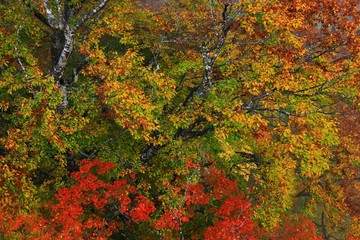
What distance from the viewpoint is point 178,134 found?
642 inches

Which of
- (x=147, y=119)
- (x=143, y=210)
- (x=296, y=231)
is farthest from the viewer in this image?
(x=296, y=231)

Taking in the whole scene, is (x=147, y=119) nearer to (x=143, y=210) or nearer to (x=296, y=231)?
(x=143, y=210)

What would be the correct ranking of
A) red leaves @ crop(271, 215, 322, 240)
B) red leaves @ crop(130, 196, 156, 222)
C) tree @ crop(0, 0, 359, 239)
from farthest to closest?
red leaves @ crop(271, 215, 322, 240) < red leaves @ crop(130, 196, 156, 222) < tree @ crop(0, 0, 359, 239)

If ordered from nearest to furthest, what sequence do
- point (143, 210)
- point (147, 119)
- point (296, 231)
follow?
point (147, 119) < point (143, 210) < point (296, 231)

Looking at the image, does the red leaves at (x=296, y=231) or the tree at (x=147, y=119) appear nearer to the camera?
the tree at (x=147, y=119)

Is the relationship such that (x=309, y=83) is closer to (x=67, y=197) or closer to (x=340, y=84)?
(x=340, y=84)

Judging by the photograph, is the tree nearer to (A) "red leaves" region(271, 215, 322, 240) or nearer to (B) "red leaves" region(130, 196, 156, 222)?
(B) "red leaves" region(130, 196, 156, 222)

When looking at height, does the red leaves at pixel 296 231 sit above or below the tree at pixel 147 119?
below

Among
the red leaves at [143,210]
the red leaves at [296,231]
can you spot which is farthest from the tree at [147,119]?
the red leaves at [296,231]

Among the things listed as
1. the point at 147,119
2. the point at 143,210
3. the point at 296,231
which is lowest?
the point at 296,231

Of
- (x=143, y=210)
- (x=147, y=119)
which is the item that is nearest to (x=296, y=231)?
(x=143, y=210)

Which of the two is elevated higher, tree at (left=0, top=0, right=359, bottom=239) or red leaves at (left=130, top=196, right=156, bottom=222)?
tree at (left=0, top=0, right=359, bottom=239)

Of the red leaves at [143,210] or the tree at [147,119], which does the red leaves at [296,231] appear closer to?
the tree at [147,119]

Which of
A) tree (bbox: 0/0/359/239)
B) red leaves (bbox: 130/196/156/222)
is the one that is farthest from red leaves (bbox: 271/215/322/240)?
red leaves (bbox: 130/196/156/222)
